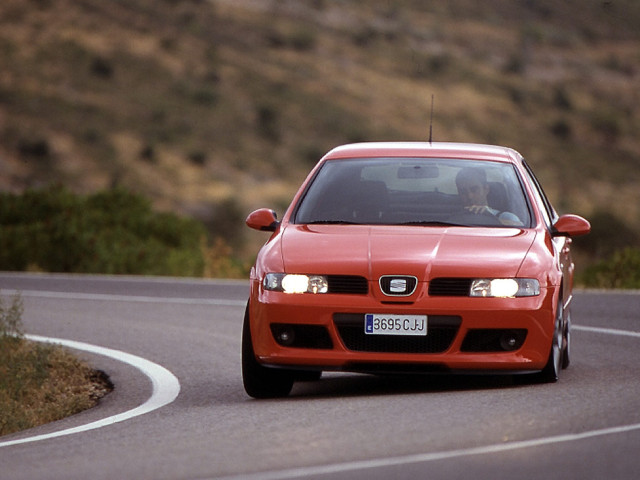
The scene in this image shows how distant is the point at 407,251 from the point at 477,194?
1.39 metres

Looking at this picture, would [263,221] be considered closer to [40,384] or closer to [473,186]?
[473,186]

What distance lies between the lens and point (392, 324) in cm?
893

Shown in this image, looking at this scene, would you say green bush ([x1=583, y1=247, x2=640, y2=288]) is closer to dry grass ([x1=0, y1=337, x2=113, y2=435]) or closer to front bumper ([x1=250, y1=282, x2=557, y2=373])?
dry grass ([x1=0, y1=337, x2=113, y2=435])

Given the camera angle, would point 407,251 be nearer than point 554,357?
Yes

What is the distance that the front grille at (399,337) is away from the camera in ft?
29.1

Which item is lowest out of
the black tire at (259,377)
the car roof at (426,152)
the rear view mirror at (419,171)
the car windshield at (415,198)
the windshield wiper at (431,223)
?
the black tire at (259,377)

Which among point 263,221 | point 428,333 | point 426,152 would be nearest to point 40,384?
point 263,221

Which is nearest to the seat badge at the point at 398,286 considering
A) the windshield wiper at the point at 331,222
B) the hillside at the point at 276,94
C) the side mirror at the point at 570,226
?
the windshield wiper at the point at 331,222

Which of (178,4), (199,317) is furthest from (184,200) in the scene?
(199,317)

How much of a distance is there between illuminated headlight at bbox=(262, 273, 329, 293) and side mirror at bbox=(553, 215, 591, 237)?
1975 mm

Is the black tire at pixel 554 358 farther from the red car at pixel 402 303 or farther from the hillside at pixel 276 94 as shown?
the hillside at pixel 276 94

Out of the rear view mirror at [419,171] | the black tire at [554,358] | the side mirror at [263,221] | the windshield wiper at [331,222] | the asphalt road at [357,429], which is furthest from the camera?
the rear view mirror at [419,171]

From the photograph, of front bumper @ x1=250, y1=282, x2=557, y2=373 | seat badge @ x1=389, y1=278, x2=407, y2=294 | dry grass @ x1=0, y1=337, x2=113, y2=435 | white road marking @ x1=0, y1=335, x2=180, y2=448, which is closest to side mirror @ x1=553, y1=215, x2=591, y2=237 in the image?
front bumper @ x1=250, y1=282, x2=557, y2=373

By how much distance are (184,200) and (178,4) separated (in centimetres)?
2555
